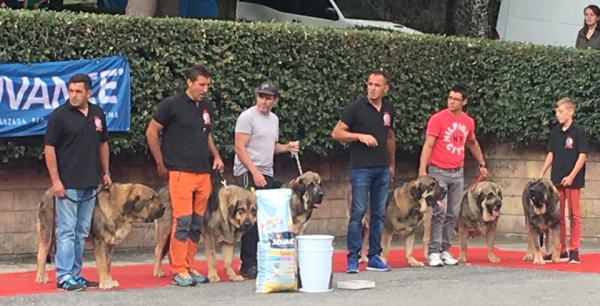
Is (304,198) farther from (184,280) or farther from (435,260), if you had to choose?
(435,260)

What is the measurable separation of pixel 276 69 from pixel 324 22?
6.08 metres

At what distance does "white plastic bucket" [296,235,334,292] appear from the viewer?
10695 mm

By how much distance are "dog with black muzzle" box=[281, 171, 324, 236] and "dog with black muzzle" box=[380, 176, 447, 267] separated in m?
1.36

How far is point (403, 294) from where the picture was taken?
34.7 feet

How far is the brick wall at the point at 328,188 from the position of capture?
A: 43.3 feet

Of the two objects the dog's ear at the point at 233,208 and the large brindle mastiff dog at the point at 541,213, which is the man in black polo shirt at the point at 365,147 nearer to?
the dog's ear at the point at 233,208

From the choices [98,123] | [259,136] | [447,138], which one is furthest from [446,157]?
[98,123]

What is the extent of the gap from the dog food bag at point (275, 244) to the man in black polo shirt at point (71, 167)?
164 cm

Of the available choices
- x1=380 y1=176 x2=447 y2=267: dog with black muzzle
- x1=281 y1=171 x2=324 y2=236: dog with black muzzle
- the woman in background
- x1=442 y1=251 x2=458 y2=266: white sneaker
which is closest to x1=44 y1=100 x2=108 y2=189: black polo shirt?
x1=281 y1=171 x2=324 y2=236: dog with black muzzle

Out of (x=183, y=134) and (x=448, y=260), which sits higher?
(x=183, y=134)

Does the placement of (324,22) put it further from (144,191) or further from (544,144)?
(144,191)

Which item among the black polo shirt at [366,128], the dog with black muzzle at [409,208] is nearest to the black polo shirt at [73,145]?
the black polo shirt at [366,128]

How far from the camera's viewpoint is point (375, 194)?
12336 mm

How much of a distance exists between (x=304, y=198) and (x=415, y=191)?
153cm
